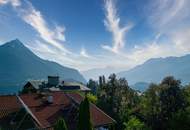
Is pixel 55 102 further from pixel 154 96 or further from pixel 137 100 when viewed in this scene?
pixel 137 100

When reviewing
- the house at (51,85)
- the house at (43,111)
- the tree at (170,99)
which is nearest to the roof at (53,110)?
the house at (43,111)

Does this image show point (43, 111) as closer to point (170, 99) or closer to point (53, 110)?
point (53, 110)

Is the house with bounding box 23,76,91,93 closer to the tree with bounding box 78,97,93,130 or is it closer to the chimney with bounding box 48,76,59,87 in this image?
the chimney with bounding box 48,76,59,87

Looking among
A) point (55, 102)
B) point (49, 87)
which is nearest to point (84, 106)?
point (55, 102)

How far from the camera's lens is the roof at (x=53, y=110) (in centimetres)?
4263

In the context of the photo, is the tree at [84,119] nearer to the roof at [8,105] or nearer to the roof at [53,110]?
the roof at [53,110]

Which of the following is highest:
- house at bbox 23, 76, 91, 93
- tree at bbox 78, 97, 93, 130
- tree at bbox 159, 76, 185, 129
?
house at bbox 23, 76, 91, 93

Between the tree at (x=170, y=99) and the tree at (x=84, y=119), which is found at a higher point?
the tree at (x=170, y=99)

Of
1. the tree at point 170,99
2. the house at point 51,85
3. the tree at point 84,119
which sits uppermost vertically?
the house at point 51,85

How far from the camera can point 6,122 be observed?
3988 cm

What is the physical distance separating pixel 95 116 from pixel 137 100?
33957 millimetres

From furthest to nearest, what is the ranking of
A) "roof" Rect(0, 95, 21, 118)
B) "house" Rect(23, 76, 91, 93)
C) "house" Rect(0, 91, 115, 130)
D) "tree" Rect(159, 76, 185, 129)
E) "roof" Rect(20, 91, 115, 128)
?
1. "house" Rect(23, 76, 91, 93)
2. "tree" Rect(159, 76, 185, 129)
3. "roof" Rect(20, 91, 115, 128)
4. "roof" Rect(0, 95, 21, 118)
5. "house" Rect(0, 91, 115, 130)

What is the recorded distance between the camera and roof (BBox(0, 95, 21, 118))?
136 ft

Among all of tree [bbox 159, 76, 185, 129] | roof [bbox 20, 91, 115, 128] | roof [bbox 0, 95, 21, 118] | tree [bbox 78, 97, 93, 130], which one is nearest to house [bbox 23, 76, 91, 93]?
roof [bbox 20, 91, 115, 128]
